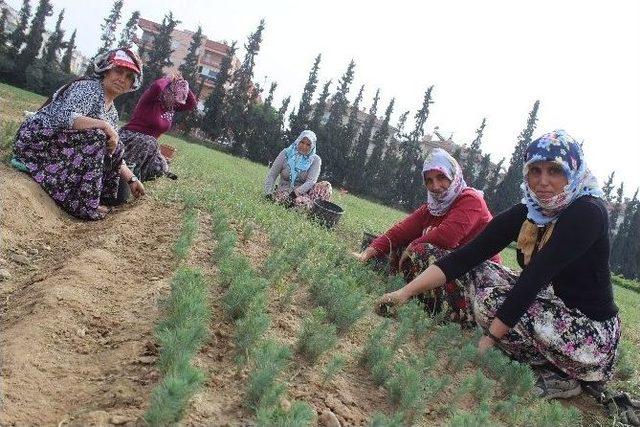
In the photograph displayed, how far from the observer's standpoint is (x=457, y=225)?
4285 millimetres

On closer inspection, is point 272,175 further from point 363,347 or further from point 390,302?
point 363,347

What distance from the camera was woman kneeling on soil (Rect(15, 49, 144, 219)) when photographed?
4453mm

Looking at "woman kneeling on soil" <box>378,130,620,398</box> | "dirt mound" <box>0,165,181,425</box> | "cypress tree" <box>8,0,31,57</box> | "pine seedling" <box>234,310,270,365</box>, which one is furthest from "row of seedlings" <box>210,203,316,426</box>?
"cypress tree" <box>8,0,31,57</box>

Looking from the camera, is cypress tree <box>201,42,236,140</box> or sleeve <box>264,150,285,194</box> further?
cypress tree <box>201,42,236,140</box>

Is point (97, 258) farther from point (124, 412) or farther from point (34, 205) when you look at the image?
point (124, 412)

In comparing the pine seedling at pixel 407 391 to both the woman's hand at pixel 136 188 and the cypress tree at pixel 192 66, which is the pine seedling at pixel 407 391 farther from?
the cypress tree at pixel 192 66

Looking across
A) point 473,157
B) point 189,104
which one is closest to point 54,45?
point 473,157

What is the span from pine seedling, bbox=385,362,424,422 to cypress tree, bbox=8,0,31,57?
138 feet

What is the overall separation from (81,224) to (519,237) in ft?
11.7

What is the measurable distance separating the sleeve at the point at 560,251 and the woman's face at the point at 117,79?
11.9 ft

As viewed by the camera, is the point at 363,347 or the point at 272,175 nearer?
the point at 363,347

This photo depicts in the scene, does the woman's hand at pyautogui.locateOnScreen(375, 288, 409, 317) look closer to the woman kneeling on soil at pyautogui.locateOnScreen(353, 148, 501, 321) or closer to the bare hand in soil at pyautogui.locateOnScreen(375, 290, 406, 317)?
the bare hand in soil at pyautogui.locateOnScreen(375, 290, 406, 317)

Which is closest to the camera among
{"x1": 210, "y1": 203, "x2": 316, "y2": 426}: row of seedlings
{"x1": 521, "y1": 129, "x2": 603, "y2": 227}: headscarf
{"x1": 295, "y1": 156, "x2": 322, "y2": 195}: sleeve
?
{"x1": 210, "y1": 203, "x2": 316, "y2": 426}: row of seedlings

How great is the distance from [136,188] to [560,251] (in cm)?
402
